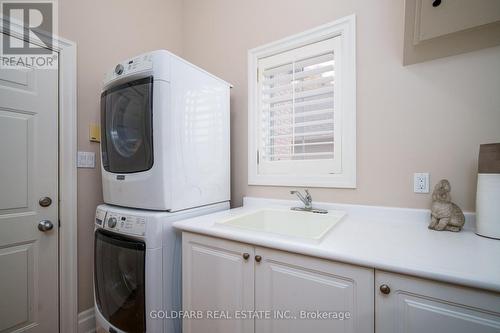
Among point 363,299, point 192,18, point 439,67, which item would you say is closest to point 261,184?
point 363,299

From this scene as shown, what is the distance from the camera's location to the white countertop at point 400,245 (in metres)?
0.70

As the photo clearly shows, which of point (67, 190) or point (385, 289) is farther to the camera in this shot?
point (67, 190)

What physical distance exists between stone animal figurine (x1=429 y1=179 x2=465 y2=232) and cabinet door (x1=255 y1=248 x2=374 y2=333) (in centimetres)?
62

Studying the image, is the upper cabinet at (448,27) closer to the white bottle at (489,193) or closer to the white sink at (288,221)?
the white bottle at (489,193)

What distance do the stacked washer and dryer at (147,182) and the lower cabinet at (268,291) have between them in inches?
6.1

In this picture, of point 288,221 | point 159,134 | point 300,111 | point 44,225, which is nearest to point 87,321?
point 44,225

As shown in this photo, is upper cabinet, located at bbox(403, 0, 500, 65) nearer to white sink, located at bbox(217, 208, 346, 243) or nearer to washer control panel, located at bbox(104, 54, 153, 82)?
white sink, located at bbox(217, 208, 346, 243)

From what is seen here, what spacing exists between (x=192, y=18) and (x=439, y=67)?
7.43 ft

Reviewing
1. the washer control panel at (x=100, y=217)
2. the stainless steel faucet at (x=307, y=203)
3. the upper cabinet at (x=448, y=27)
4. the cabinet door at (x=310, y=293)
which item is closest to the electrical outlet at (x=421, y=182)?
the stainless steel faucet at (x=307, y=203)

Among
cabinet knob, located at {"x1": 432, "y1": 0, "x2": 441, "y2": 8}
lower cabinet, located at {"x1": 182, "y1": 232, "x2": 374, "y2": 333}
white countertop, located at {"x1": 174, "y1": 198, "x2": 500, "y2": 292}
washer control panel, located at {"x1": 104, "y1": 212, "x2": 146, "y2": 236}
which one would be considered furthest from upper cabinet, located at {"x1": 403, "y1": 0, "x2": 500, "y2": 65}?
washer control panel, located at {"x1": 104, "y1": 212, "x2": 146, "y2": 236}

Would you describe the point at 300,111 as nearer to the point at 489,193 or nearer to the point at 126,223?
the point at 489,193

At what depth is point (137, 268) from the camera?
A: 1.26 meters

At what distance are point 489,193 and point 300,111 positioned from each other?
45.5 inches

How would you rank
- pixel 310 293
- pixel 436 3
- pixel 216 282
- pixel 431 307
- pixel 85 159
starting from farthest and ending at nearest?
pixel 85 159 → pixel 216 282 → pixel 436 3 → pixel 310 293 → pixel 431 307
